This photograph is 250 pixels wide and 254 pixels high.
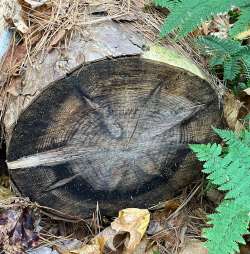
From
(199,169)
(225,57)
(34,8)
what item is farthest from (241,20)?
(34,8)

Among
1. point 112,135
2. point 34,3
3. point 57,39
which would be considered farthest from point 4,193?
point 34,3

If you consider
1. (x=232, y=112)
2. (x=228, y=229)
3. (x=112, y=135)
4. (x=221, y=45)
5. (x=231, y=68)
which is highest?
(x=221, y=45)

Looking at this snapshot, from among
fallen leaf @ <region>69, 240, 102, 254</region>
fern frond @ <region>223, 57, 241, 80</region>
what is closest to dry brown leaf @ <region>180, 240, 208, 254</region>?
fallen leaf @ <region>69, 240, 102, 254</region>

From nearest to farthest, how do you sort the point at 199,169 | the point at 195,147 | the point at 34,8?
the point at 195,147 → the point at 34,8 → the point at 199,169

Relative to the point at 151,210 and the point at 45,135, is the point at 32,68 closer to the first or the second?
the point at 45,135

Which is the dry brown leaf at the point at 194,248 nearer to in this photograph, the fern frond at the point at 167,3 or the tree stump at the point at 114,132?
the tree stump at the point at 114,132

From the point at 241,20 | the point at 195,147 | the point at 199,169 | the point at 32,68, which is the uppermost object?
the point at 241,20

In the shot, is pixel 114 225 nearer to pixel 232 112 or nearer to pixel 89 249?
pixel 89 249
